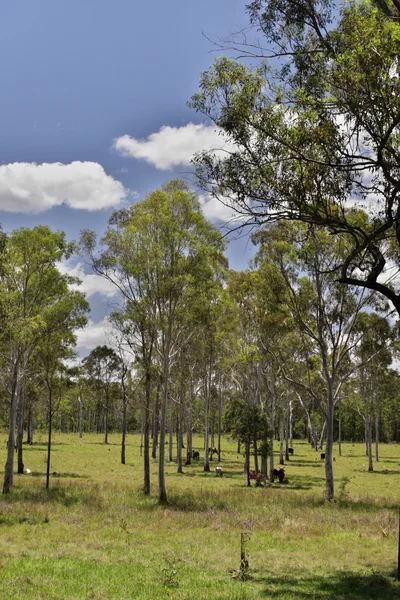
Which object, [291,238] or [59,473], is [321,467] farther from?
[291,238]

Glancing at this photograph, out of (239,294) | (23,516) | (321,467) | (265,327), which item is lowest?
(321,467)

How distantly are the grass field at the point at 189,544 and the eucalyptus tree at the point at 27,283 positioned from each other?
18.3 ft

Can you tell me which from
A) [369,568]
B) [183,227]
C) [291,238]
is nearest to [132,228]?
[183,227]

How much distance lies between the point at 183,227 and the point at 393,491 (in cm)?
2144

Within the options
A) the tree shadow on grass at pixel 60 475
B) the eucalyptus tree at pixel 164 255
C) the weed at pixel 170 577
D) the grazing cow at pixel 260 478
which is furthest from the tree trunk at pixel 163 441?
the weed at pixel 170 577

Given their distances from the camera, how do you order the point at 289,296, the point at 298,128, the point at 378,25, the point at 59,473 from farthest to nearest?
the point at 59,473 < the point at 289,296 < the point at 298,128 < the point at 378,25

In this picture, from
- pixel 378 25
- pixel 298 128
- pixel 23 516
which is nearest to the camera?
pixel 378 25

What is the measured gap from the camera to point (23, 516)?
1791 cm

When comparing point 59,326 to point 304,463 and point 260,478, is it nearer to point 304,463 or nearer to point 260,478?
point 260,478

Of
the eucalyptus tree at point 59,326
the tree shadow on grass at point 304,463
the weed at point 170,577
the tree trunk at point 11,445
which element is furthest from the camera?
the tree shadow on grass at point 304,463

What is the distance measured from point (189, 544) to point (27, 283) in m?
16.7

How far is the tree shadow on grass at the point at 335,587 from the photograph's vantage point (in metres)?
9.45

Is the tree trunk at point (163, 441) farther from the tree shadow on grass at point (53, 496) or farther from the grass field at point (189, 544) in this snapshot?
the tree shadow on grass at point (53, 496)

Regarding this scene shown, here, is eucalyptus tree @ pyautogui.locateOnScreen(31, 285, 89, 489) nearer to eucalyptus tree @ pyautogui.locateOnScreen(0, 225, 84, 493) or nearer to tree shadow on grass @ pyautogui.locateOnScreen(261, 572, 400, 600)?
eucalyptus tree @ pyautogui.locateOnScreen(0, 225, 84, 493)
